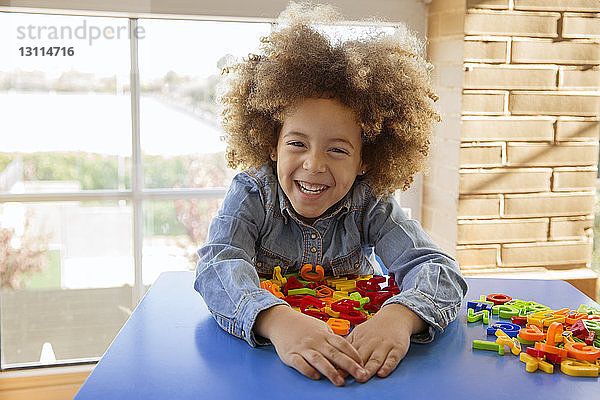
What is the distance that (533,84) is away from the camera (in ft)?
6.40

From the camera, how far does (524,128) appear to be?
1.96 m

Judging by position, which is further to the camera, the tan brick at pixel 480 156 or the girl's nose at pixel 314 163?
the tan brick at pixel 480 156

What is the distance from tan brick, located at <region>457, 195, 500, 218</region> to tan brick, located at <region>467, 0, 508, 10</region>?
56cm

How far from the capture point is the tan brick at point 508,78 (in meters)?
1.90

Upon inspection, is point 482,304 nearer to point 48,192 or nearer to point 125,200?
point 125,200

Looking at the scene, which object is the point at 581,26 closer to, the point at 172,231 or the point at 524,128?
the point at 524,128

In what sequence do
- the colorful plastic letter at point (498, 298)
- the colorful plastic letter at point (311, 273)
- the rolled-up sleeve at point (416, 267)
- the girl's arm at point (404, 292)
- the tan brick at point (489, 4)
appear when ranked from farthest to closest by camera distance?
the tan brick at point (489, 4) → the colorful plastic letter at point (311, 273) → the colorful plastic letter at point (498, 298) → the rolled-up sleeve at point (416, 267) → the girl's arm at point (404, 292)

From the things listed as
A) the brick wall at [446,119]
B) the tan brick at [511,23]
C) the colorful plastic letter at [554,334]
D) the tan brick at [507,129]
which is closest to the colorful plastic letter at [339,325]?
the colorful plastic letter at [554,334]

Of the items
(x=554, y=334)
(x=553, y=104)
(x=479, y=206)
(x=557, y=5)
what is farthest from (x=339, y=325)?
(x=557, y=5)

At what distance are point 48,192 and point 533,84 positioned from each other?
1.51 meters

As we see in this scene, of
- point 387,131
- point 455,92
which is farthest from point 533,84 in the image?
point 387,131

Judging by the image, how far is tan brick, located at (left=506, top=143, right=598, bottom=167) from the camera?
197cm

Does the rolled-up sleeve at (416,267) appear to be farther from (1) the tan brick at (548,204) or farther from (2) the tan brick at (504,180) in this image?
(1) the tan brick at (548,204)

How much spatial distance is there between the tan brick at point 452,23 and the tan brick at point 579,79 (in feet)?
1.14
